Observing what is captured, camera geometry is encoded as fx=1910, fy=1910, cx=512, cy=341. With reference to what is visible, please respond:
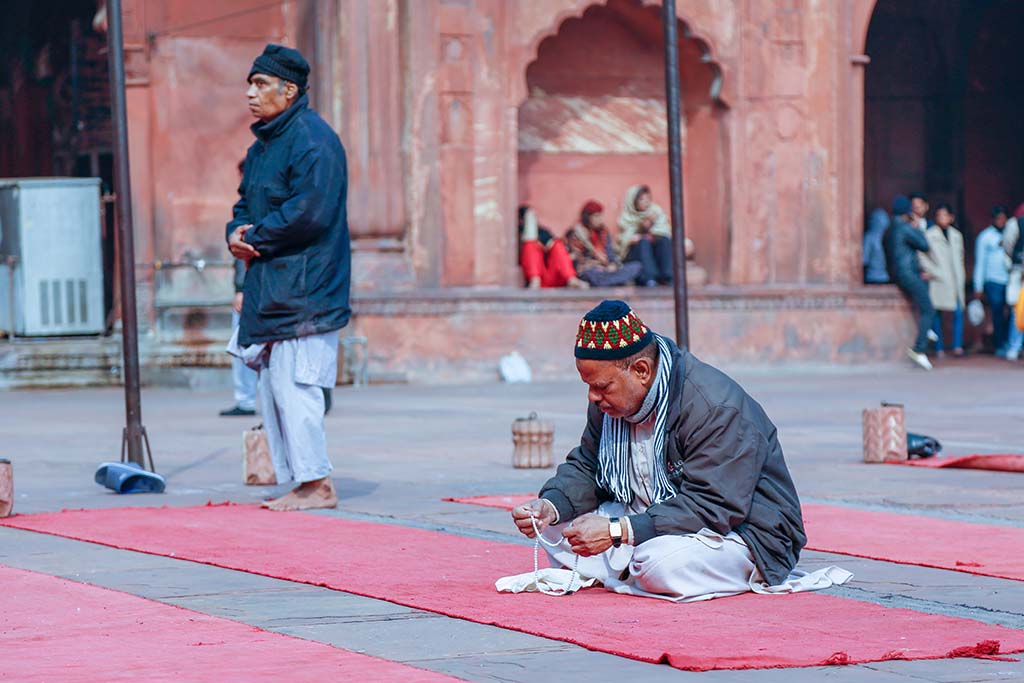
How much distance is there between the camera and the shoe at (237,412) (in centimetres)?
1402

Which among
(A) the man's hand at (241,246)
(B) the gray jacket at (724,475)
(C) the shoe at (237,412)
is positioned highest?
(A) the man's hand at (241,246)

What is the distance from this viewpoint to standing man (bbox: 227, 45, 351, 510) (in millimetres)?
8078

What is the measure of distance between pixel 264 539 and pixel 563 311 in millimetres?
11488

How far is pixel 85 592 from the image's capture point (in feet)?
19.2

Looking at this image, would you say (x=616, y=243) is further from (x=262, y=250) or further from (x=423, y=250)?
(x=262, y=250)

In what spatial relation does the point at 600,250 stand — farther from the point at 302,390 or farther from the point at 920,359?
the point at 302,390

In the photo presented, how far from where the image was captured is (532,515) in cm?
565

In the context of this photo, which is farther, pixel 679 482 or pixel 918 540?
pixel 918 540

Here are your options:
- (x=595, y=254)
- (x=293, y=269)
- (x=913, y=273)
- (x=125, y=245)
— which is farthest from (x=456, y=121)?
(x=293, y=269)

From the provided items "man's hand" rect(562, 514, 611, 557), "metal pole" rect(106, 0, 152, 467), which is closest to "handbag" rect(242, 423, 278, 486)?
"metal pole" rect(106, 0, 152, 467)

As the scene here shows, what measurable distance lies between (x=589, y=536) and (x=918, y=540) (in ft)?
6.43

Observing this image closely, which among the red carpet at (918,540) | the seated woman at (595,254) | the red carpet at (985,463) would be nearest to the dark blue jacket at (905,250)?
the seated woman at (595,254)

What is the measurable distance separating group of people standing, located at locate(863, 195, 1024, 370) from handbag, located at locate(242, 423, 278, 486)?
1159 cm

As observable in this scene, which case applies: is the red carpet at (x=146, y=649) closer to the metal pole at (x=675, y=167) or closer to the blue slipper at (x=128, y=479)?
the blue slipper at (x=128, y=479)
